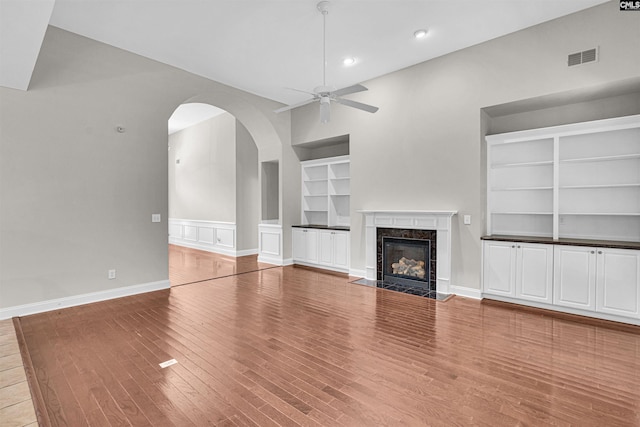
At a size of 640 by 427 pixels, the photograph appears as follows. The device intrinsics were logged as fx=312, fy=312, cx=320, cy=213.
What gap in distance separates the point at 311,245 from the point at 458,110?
3.77 metres

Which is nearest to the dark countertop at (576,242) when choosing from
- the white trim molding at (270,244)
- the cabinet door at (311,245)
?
the cabinet door at (311,245)

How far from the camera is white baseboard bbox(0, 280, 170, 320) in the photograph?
3.70m

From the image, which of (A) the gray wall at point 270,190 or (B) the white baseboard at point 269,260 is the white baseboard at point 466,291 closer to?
(B) the white baseboard at point 269,260

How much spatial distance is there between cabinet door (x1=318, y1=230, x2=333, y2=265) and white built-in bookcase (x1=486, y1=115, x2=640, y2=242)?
2.88 metres

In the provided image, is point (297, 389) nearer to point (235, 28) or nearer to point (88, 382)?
point (88, 382)

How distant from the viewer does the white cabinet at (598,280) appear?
344 cm

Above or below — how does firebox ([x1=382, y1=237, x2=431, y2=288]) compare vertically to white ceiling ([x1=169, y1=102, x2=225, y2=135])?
below

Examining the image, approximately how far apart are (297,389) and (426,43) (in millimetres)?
4513

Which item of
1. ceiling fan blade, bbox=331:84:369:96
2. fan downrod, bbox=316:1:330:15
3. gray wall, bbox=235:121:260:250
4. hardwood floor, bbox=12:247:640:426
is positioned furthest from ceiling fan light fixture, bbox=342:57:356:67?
gray wall, bbox=235:121:260:250

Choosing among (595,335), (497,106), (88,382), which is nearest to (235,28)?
(497,106)

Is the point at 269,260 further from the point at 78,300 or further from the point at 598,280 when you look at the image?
the point at 598,280

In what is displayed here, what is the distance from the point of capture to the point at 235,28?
3.99 meters

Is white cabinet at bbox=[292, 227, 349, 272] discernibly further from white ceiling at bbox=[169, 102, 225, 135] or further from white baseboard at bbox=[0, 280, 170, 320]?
white ceiling at bbox=[169, 102, 225, 135]

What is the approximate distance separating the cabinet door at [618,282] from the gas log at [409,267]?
211cm
